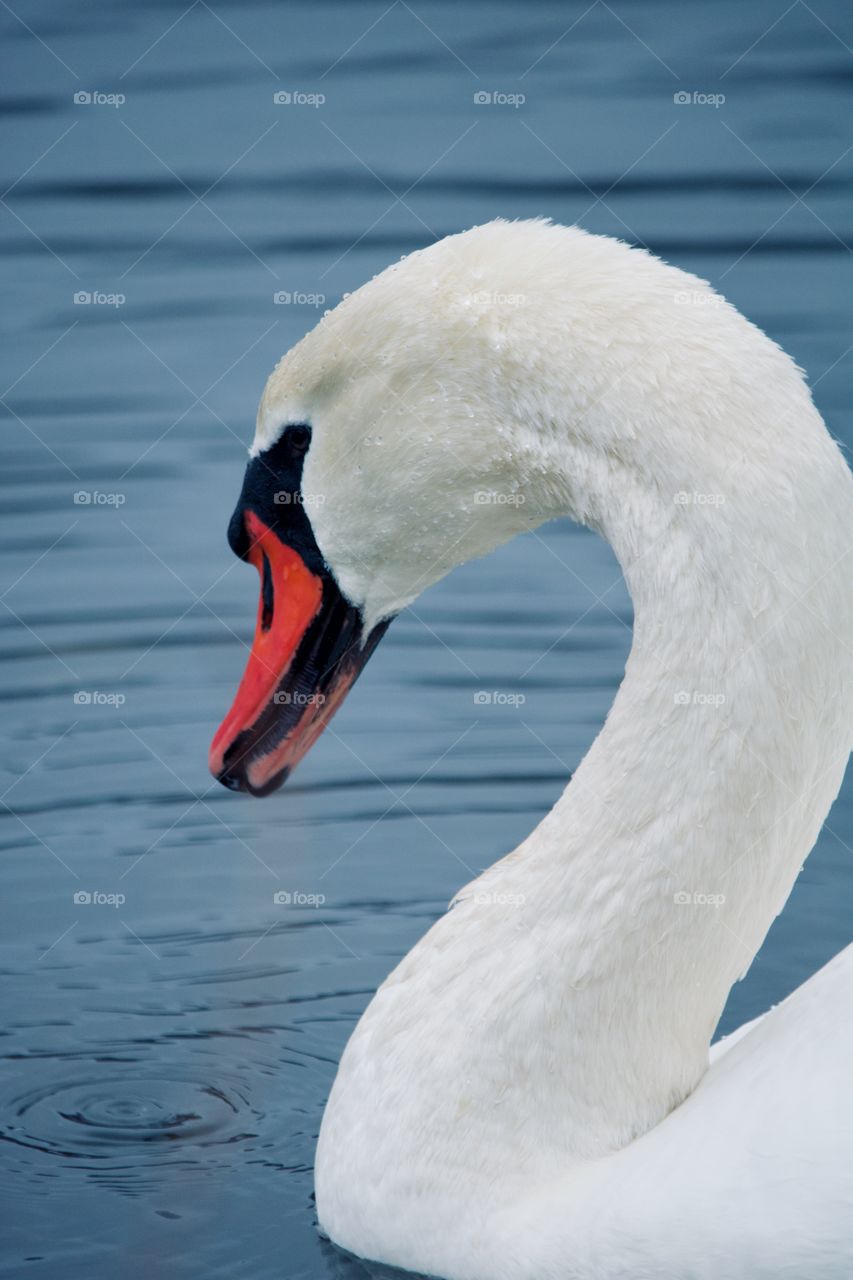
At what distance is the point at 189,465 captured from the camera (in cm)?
777

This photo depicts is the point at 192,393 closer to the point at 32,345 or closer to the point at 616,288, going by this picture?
the point at 32,345

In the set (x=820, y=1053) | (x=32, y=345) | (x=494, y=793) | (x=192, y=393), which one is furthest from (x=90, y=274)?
(x=820, y=1053)

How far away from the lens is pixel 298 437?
3.79 metres

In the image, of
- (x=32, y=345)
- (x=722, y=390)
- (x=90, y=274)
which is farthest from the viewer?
(x=90, y=274)

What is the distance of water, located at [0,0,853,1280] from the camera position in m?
4.34

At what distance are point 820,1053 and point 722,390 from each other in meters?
0.96

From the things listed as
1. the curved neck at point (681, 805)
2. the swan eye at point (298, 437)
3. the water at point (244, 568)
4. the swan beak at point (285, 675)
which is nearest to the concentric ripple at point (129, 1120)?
the water at point (244, 568)

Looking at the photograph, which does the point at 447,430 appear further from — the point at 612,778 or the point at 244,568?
the point at 244,568

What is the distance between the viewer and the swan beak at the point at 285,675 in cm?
398

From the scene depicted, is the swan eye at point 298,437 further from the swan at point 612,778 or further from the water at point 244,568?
the water at point 244,568

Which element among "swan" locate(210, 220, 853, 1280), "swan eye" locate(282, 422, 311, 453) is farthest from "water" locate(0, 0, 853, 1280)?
"swan eye" locate(282, 422, 311, 453)

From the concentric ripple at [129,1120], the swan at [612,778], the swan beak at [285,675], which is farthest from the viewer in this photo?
the concentric ripple at [129,1120]

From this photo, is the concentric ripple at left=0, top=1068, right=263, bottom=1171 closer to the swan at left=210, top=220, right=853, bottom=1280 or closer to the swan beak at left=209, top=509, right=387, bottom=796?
the swan at left=210, top=220, right=853, bottom=1280

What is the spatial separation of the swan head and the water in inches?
31.0
